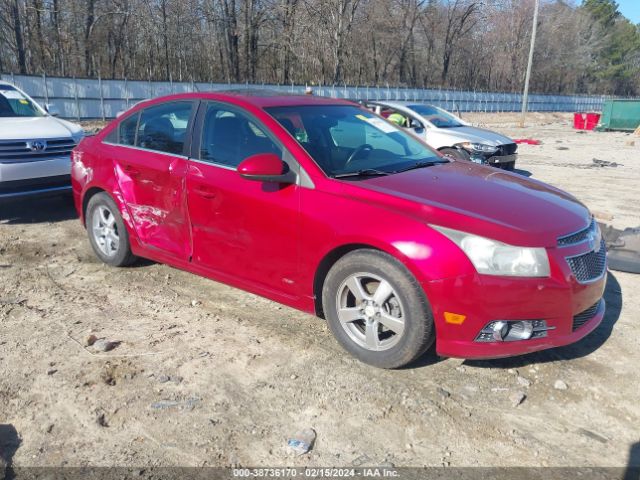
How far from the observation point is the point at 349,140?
432cm

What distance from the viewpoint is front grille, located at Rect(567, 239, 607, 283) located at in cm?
332

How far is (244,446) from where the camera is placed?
284 centimetres

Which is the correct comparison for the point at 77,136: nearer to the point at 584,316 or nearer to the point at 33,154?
the point at 33,154

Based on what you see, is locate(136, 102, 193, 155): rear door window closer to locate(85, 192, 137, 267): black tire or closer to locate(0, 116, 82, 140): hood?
locate(85, 192, 137, 267): black tire

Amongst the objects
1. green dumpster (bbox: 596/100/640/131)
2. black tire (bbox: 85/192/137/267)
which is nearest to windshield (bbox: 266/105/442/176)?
black tire (bbox: 85/192/137/267)

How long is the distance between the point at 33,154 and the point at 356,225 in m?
5.34

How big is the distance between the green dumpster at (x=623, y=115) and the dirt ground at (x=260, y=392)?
92.8ft

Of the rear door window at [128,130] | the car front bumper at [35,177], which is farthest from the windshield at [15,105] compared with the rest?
the rear door window at [128,130]

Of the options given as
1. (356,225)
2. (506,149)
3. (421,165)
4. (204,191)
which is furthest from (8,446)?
(506,149)

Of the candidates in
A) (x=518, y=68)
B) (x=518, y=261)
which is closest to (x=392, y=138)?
(x=518, y=261)

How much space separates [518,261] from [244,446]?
6.00 ft

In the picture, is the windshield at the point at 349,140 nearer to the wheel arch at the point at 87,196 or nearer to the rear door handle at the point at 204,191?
the rear door handle at the point at 204,191

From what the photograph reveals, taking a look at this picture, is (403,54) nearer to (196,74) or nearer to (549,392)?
(196,74)

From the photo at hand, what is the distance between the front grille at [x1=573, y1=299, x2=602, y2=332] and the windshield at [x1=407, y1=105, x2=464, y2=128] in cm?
791
